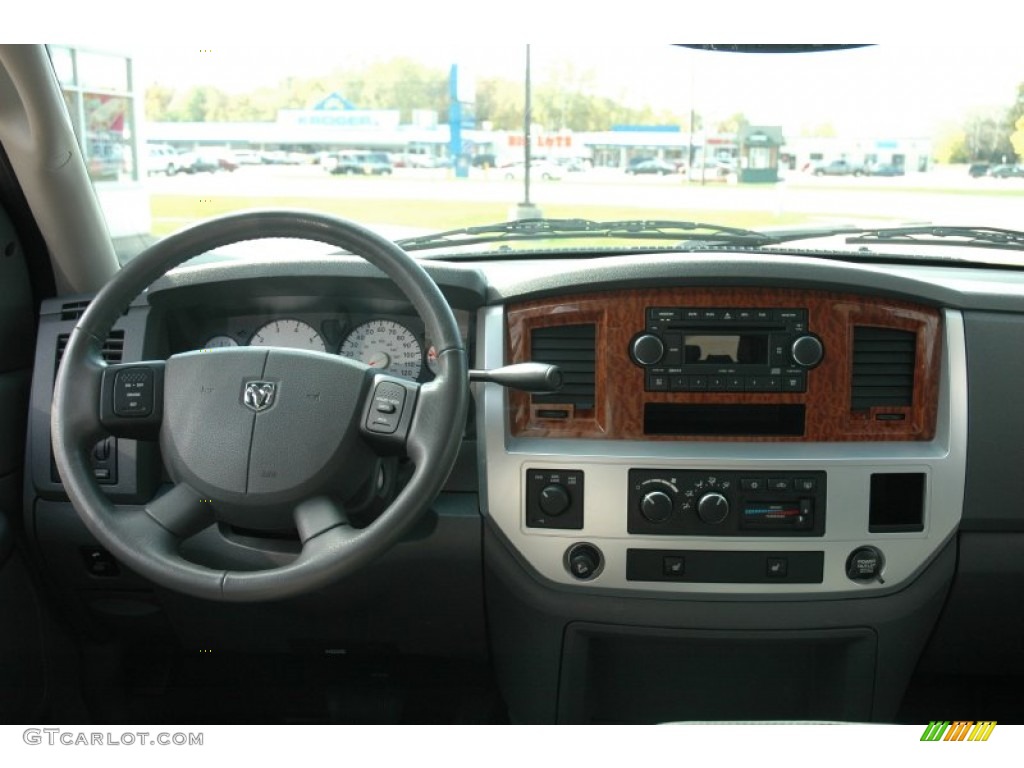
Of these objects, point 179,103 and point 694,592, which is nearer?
point 694,592

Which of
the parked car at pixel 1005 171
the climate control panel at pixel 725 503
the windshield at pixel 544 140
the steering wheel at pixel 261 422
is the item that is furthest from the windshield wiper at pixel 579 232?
the steering wheel at pixel 261 422

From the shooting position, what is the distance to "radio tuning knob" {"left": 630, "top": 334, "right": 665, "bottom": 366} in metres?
2.48

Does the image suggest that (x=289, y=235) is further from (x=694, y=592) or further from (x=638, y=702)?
(x=638, y=702)

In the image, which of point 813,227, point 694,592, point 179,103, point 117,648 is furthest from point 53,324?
point 813,227

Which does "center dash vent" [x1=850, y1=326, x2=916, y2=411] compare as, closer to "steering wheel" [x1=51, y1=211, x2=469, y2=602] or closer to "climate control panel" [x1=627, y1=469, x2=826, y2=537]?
"climate control panel" [x1=627, y1=469, x2=826, y2=537]

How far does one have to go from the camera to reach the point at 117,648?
302 centimetres

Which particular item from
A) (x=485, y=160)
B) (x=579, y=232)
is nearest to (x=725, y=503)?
(x=579, y=232)

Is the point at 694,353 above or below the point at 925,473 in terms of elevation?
above

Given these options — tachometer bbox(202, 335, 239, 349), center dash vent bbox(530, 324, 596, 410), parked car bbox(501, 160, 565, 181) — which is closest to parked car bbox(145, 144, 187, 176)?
tachometer bbox(202, 335, 239, 349)

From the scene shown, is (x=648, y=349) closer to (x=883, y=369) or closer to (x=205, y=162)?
(x=883, y=369)

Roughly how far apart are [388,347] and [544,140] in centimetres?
70

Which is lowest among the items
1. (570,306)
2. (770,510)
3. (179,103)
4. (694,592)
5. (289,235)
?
(694,592)

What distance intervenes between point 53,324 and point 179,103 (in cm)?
71

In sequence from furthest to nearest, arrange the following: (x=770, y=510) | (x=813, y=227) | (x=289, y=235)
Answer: (x=813, y=227) → (x=770, y=510) → (x=289, y=235)
